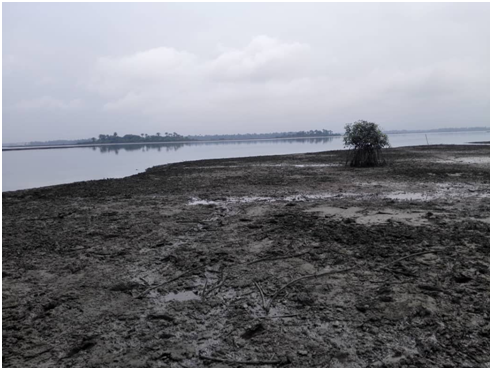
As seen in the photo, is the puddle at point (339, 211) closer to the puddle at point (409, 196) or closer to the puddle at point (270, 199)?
the puddle at point (270, 199)

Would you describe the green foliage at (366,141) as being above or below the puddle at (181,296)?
above

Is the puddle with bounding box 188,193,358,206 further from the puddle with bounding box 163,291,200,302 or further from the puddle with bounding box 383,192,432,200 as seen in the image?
the puddle with bounding box 163,291,200,302

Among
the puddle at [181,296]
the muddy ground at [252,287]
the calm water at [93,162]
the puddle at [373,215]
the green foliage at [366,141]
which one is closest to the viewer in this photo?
the muddy ground at [252,287]

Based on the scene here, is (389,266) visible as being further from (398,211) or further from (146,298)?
(398,211)

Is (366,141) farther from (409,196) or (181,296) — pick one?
(181,296)

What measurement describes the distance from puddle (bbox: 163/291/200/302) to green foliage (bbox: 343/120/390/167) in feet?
52.3

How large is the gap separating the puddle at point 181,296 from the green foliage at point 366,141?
15.9 metres

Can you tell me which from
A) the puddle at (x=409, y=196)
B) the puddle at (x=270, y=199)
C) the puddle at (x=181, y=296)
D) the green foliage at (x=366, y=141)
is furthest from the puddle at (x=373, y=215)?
the green foliage at (x=366, y=141)

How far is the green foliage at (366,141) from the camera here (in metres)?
18.2

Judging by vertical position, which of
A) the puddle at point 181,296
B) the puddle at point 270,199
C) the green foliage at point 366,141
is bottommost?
the puddle at point 181,296

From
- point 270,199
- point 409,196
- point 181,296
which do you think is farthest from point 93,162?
point 181,296

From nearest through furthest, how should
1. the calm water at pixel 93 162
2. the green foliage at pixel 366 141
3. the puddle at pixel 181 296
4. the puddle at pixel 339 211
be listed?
the puddle at pixel 181 296
the puddle at pixel 339 211
the green foliage at pixel 366 141
the calm water at pixel 93 162

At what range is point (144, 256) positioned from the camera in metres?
5.38

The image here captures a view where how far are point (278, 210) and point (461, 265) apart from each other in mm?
4310
